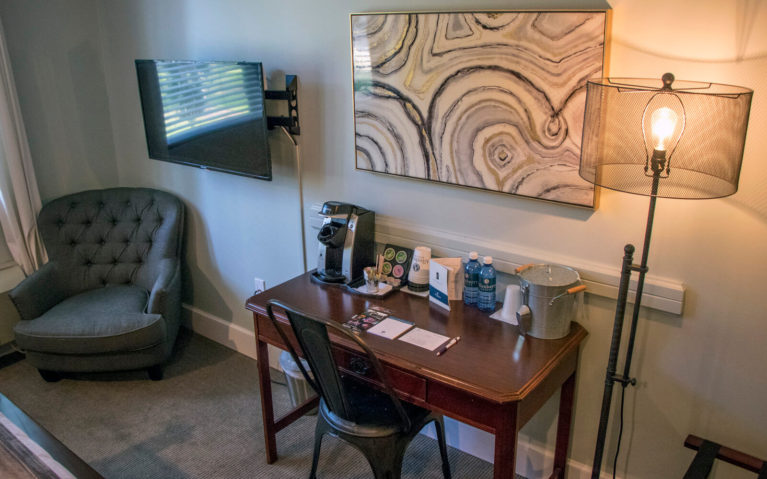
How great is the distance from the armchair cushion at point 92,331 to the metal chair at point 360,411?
1.13m

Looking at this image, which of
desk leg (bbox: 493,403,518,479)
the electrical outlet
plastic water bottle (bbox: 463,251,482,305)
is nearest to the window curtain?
the electrical outlet

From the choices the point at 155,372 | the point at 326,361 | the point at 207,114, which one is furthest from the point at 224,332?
the point at 326,361

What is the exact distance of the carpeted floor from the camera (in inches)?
95.4

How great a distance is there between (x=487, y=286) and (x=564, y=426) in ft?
1.96

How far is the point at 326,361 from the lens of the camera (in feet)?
6.09

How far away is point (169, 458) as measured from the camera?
2484mm

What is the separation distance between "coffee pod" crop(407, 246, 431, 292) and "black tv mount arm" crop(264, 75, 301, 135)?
78cm

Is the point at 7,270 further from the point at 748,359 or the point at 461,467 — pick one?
the point at 748,359

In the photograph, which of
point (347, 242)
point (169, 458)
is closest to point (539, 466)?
point (347, 242)

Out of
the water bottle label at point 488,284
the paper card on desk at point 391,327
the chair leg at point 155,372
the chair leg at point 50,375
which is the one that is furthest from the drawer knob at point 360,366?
the chair leg at point 50,375

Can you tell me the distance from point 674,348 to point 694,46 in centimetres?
91

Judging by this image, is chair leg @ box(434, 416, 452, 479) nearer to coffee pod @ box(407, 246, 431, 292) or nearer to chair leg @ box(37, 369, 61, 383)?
coffee pod @ box(407, 246, 431, 292)

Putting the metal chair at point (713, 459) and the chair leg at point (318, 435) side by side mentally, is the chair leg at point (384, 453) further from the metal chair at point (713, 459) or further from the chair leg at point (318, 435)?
the metal chair at point (713, 459)

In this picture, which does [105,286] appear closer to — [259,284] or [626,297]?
[259,284]
